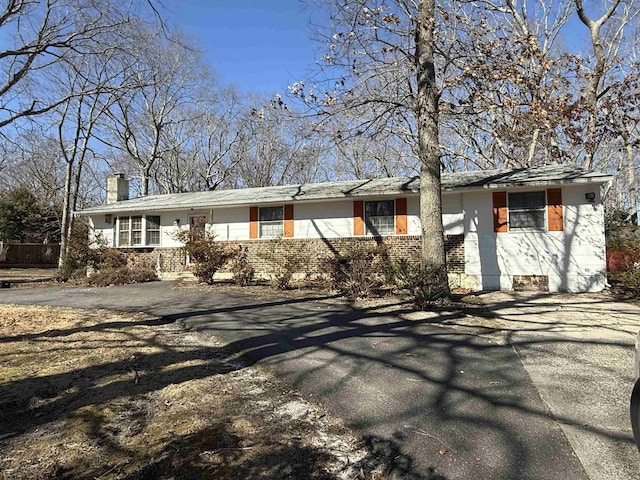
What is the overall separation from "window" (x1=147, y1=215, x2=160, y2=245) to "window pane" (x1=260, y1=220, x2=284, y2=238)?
5066 mm

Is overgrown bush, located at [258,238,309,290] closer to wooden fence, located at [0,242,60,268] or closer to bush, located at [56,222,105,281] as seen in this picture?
bush, located at [56,222,105,281]

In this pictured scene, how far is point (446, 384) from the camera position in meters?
3.90

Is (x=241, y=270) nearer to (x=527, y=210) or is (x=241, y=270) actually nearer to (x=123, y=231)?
(x=123, y=231)

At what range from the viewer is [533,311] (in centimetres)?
800

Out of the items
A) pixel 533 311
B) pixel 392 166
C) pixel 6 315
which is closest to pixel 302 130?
pixel 533 311

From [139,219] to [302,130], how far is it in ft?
34.6

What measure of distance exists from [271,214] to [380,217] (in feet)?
13.6

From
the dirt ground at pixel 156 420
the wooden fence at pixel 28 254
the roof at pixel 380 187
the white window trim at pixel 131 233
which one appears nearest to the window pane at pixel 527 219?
the roof at pixel 380 187

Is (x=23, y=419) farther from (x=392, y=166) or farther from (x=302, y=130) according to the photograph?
(x=392, y=166)

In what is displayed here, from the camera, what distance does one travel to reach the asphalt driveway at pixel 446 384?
2600mm

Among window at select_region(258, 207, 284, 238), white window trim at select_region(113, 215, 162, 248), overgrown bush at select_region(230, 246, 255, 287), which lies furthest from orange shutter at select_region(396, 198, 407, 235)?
white window trim at select_region(113, 215, 162, 248)

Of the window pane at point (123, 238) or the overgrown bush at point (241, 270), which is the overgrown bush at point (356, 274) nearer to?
the overgrown bush at point (241, 270)


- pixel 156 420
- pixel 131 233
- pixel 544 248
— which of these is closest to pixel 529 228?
pixel 544 248

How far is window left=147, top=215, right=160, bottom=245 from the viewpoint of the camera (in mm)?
16672
